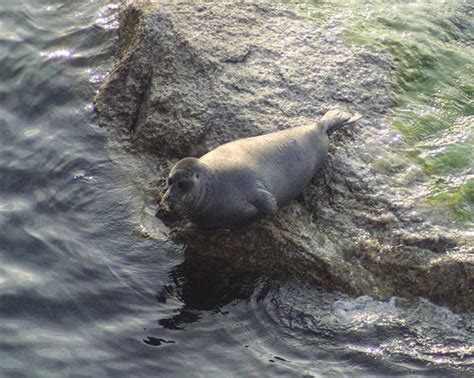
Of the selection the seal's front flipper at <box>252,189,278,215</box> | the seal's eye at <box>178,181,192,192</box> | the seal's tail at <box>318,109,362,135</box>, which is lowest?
the seal's front flipper at <box>252,189,278,215</box>

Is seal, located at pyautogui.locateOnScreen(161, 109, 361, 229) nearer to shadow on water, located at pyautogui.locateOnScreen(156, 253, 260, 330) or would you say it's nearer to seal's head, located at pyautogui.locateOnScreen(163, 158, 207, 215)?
seal's head, located at pyautogui.locateOnScreen(163, 158, 207, 215)

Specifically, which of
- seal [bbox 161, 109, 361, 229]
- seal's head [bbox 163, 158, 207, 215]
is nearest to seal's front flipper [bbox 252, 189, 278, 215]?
seal [bbox 161, 109, 361, 229]

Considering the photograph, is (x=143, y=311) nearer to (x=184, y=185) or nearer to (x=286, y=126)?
(x=184, y=185)

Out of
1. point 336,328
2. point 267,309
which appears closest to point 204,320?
point 267,309

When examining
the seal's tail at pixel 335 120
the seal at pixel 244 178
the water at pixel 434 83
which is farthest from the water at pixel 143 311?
the seal's tail at pixel 335 120

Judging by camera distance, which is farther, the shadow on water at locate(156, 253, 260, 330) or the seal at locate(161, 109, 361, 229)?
the shadow on water at locate(156, 253, 260, 330)

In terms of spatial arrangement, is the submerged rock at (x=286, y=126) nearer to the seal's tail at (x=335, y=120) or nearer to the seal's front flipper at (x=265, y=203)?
the seal's tail at (x=335, y=120)

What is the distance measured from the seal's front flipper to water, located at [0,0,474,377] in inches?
26.5

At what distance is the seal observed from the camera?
645 cm

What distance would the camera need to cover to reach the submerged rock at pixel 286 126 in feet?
22.4

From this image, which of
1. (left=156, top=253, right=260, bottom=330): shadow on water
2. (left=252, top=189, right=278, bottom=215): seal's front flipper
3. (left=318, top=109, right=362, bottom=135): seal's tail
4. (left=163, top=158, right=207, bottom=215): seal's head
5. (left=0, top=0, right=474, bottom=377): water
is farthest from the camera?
(left=318, top=109, right=362, bottom=135): seal's tail

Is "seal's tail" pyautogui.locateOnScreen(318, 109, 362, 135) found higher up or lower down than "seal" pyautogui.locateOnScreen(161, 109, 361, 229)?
higher up

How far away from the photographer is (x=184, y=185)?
639 cm

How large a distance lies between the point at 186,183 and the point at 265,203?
0.67 m
